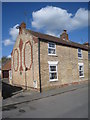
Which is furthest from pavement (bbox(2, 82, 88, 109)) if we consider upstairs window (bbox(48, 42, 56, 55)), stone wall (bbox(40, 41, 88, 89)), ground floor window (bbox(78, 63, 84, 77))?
ground floor window (bbox(78, 63, 84, 77))

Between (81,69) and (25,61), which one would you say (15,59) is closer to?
(25,61)

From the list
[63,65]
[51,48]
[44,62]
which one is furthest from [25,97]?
[63,65]

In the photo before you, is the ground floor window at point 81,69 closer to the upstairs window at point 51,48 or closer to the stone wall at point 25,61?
the upstairs window at point 51,48

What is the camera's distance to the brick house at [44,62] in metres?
14.2

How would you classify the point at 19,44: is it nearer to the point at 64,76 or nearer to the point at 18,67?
the point at 18,67

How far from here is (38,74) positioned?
45.0 ft

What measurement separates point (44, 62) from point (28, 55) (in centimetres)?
269

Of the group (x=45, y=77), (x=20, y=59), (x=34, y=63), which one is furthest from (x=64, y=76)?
(x=20, y=59)

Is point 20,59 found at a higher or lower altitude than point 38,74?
higher

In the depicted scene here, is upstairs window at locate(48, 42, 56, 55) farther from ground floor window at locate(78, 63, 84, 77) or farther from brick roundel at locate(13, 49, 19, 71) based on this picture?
ground floor window at locate(78, 63, 84, 77)

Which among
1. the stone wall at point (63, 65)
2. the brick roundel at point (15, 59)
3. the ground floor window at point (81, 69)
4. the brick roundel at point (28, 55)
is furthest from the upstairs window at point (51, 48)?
the ground floor window at point (81, 69)

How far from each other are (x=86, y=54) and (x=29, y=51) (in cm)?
1162

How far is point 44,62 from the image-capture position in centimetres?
1459

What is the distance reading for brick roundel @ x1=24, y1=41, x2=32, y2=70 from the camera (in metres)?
15.6
